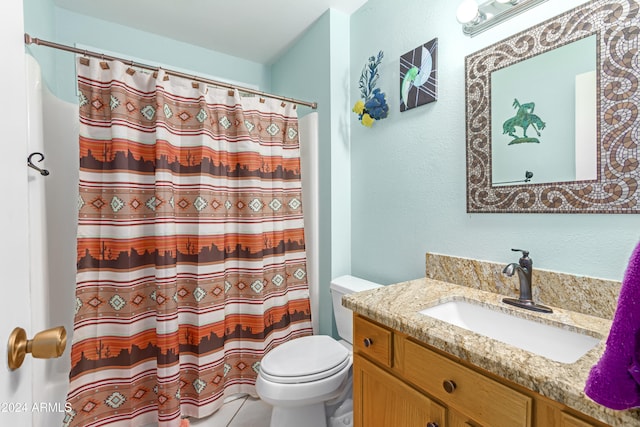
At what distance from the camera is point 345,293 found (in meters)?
1.68

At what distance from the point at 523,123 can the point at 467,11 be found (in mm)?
526

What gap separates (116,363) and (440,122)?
2.03 meters

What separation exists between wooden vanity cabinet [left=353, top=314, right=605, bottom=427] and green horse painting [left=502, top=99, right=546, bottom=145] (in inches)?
34.7

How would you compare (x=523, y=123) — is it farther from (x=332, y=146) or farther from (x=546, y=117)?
(x=332, y=146)

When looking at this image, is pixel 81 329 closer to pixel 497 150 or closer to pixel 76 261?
pixel 76 261

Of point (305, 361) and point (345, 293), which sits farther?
point (345, 293)

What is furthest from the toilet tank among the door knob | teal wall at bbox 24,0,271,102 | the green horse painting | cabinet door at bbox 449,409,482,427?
teal wall at bbox 24,0,271,102

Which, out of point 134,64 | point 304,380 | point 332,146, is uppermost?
point 134,64

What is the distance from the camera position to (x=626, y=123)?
88 cm

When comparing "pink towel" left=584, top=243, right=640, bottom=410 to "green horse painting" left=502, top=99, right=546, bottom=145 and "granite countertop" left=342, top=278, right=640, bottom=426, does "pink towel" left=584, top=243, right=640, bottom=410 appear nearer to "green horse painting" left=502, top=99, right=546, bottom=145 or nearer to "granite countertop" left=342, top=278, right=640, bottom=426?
"granite countertop" left=342, top=278, right=640, bottom=426

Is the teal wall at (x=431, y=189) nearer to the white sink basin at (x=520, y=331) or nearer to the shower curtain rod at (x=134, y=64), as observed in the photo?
the white sink basin at (x=520, y=331)

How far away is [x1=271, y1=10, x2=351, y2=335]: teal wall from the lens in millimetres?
1905

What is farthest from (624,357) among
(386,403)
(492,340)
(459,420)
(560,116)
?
(560,116)

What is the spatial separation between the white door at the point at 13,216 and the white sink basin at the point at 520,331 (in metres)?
1.08
